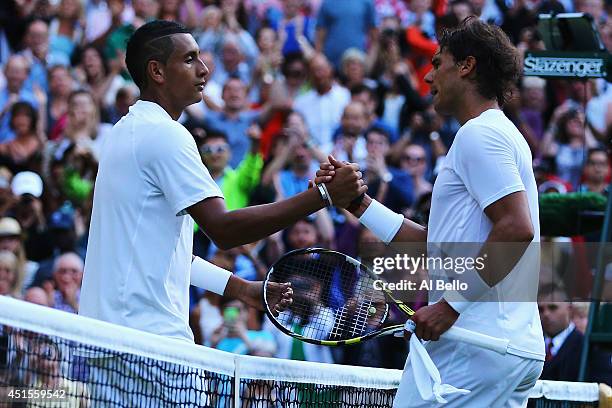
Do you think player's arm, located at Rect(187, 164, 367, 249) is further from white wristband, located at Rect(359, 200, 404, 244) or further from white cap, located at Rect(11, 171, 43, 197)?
white cap, located at Rect(11, 171, 43, 197)

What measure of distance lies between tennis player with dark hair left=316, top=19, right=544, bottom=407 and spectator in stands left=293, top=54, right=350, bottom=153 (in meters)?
7.53

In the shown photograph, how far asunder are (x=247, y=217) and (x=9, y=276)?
5.54 metres

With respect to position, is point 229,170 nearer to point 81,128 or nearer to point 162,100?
point 81,128

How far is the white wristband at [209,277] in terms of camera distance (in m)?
5.63

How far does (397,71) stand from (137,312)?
347 inches

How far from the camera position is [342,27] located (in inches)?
559

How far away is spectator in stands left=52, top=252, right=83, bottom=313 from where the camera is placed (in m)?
9.99

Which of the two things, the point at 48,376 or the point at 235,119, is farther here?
the point at 235,119

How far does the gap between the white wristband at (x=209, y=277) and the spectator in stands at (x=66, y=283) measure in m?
4.51

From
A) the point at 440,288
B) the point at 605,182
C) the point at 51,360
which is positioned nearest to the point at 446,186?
the point at 440,288

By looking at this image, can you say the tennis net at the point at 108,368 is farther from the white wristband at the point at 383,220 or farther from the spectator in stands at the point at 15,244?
the spectator in stands at the point at 15,244

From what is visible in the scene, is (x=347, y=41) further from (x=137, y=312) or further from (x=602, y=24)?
(x=137, y=312)

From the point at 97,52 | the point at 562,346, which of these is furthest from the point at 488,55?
the point at 97,52

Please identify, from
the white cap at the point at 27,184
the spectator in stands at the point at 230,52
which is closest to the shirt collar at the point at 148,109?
the white cap at the point at 27,184
